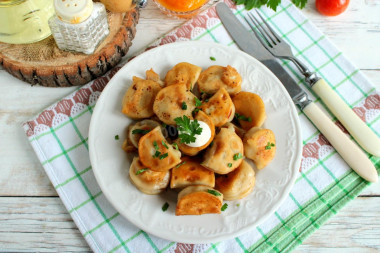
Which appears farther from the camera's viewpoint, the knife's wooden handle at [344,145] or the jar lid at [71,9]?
the knife's wooden handle at [344,145]

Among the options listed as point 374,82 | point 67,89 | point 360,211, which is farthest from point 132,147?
point 374,82

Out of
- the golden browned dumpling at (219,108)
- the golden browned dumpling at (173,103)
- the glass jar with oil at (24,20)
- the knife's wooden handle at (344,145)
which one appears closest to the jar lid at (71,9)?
the glass jar with oil at (24,20)

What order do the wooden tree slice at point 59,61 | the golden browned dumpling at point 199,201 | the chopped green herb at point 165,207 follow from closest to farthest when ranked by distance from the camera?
the golden browned dumpling at point 199,201 → the chopped green herb at point 165,207 → the wooden tree slice at point 59,61

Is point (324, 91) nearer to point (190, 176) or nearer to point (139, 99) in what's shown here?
point (190, 176)

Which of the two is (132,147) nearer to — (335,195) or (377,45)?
(335,195)

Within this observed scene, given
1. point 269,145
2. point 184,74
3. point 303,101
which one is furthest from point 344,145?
point 184,74

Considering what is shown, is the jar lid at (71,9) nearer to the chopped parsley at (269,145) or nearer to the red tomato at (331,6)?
the chopped parsley at (269,145)
